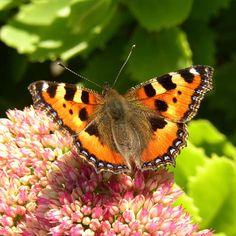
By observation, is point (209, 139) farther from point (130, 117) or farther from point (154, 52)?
point (130, 117)

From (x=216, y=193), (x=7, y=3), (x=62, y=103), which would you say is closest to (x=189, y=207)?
(x=216, y=193)

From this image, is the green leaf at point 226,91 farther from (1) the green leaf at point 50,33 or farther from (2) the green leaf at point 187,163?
(2) the green leaf at point 187,163

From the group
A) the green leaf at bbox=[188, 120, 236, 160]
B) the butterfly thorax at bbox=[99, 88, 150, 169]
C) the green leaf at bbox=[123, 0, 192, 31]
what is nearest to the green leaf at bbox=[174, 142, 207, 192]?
the green leaf at bbox=[188, 120, 236, 160]

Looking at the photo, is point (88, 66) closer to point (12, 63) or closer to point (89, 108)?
point (12, 63)

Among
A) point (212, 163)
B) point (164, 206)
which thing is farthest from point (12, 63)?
point (164, 206)

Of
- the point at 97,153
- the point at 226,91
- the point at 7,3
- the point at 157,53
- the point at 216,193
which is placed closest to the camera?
the point at 97,153

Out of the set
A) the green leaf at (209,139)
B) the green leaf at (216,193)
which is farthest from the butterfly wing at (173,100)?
the green leaf at (209,139)
